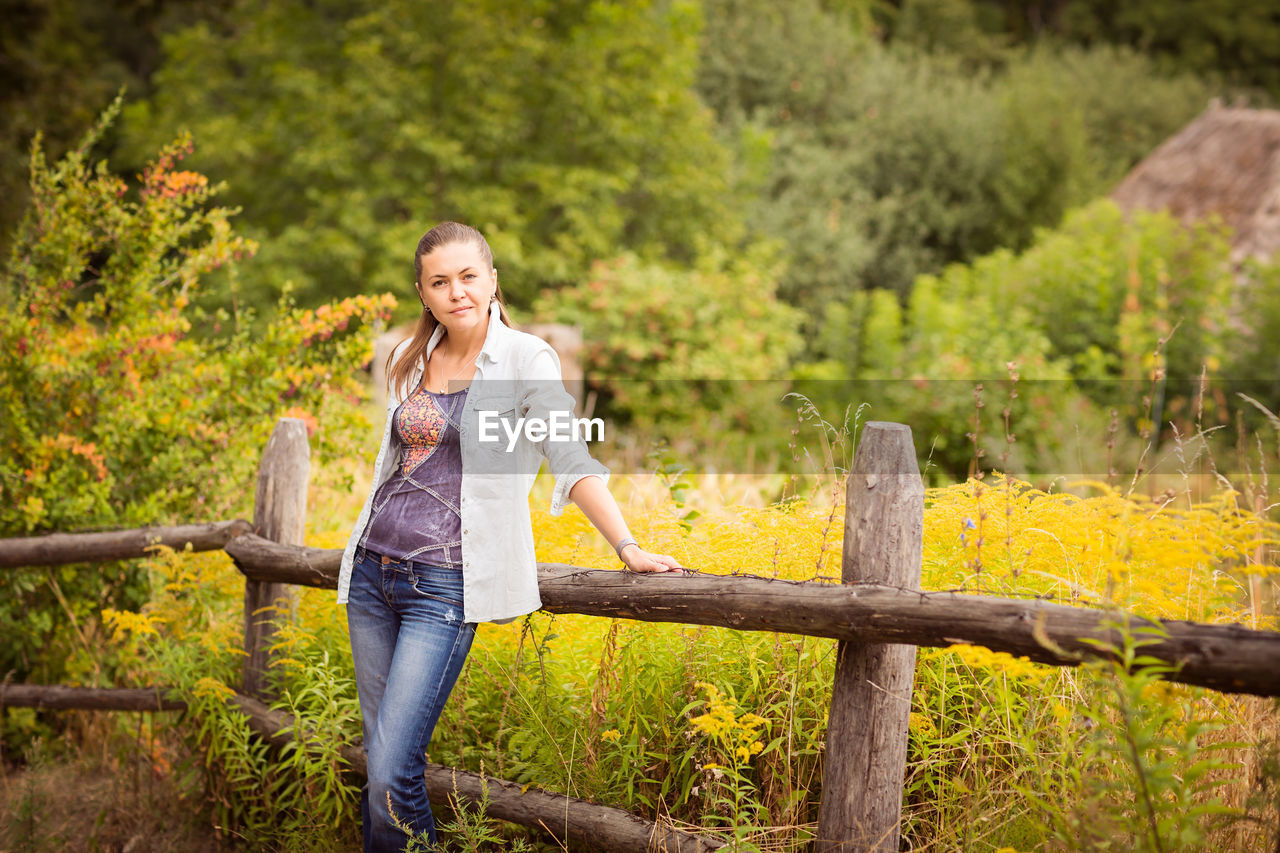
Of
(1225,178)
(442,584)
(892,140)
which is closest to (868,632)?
(442,584)

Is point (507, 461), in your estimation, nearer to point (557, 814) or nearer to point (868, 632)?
point (868, 632)

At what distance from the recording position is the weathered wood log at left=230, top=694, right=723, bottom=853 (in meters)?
2.62

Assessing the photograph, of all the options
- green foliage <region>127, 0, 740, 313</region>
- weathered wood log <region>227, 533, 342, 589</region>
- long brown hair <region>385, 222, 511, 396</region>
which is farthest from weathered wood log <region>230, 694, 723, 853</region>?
green foliage <region>127, 0, 740, 313</region>

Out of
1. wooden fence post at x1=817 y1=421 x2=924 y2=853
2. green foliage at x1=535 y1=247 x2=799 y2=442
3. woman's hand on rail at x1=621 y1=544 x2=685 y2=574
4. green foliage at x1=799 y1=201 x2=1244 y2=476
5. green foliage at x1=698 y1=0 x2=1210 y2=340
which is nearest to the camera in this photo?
wooden fence post at x1=817 y1=421 x2=924 y2=853

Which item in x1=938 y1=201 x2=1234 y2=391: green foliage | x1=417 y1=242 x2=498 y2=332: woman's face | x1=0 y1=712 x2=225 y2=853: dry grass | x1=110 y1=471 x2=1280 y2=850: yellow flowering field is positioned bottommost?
x1=0 y1=712 x2=225 y2=853: dry grass

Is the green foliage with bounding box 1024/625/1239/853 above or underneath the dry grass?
above

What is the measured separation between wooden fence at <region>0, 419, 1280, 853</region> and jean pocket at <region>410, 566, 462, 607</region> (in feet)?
1.17

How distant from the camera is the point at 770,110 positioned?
18.6 metres

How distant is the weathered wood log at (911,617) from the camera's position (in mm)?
1817

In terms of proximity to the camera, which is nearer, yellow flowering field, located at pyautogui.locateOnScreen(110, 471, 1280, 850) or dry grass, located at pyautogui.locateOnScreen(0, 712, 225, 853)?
yellow flowering field, located at pyautogui.locateOnScreen(110, 471, 1280, 850)

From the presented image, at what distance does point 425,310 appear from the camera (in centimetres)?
267

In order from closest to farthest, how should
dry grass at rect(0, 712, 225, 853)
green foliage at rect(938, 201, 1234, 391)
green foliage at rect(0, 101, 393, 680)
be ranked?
dry grass at rect(0, 712, 225, 853) < green foliage at rect(0, 101, 393, 680) < green foliage at rect(938, 201, 1234, 391)

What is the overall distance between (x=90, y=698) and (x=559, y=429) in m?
3.00

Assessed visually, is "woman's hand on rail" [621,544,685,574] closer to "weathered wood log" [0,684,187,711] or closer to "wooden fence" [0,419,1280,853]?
"wooden fence" [0,419,1280,853]
